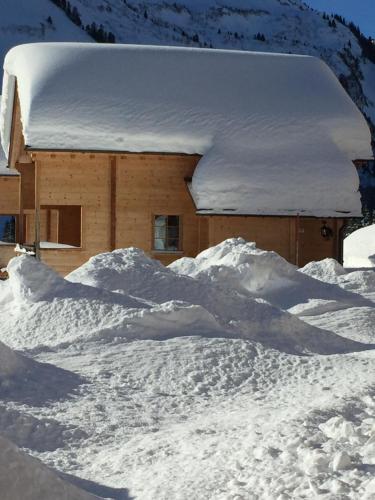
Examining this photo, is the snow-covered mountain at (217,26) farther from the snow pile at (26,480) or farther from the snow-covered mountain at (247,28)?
the snow pile at (26,480)

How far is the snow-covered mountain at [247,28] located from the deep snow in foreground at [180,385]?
3916 inches

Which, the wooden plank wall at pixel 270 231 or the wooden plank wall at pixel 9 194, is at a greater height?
the wooden plank wall at pixel 9 194

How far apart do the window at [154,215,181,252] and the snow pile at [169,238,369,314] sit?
6.57 meters

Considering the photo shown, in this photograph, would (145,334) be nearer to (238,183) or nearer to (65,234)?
(238,183)

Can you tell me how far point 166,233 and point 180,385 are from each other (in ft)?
43.9

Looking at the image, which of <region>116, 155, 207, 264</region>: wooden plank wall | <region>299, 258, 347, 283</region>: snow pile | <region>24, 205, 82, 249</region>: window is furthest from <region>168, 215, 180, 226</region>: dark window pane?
<region>299, 258, 347, 283</region>: snow pile

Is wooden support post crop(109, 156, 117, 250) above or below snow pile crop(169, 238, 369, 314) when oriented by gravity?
above

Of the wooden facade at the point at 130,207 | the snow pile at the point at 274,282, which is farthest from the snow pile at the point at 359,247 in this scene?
the snow pile at the point at 274,282

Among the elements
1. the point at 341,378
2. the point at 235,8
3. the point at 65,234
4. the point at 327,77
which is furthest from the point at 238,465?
the point at 235,8

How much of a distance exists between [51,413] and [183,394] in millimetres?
1192

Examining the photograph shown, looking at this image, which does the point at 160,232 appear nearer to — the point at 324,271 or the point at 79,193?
the point at 79,193

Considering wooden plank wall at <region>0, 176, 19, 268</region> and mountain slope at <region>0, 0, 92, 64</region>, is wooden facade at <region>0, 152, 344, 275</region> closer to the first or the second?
wooden plank wall at <region>0, 176, 19, 268</region>

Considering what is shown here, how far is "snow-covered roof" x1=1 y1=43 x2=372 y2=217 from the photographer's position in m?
20.7

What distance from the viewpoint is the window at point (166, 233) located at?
2142 centimetres
